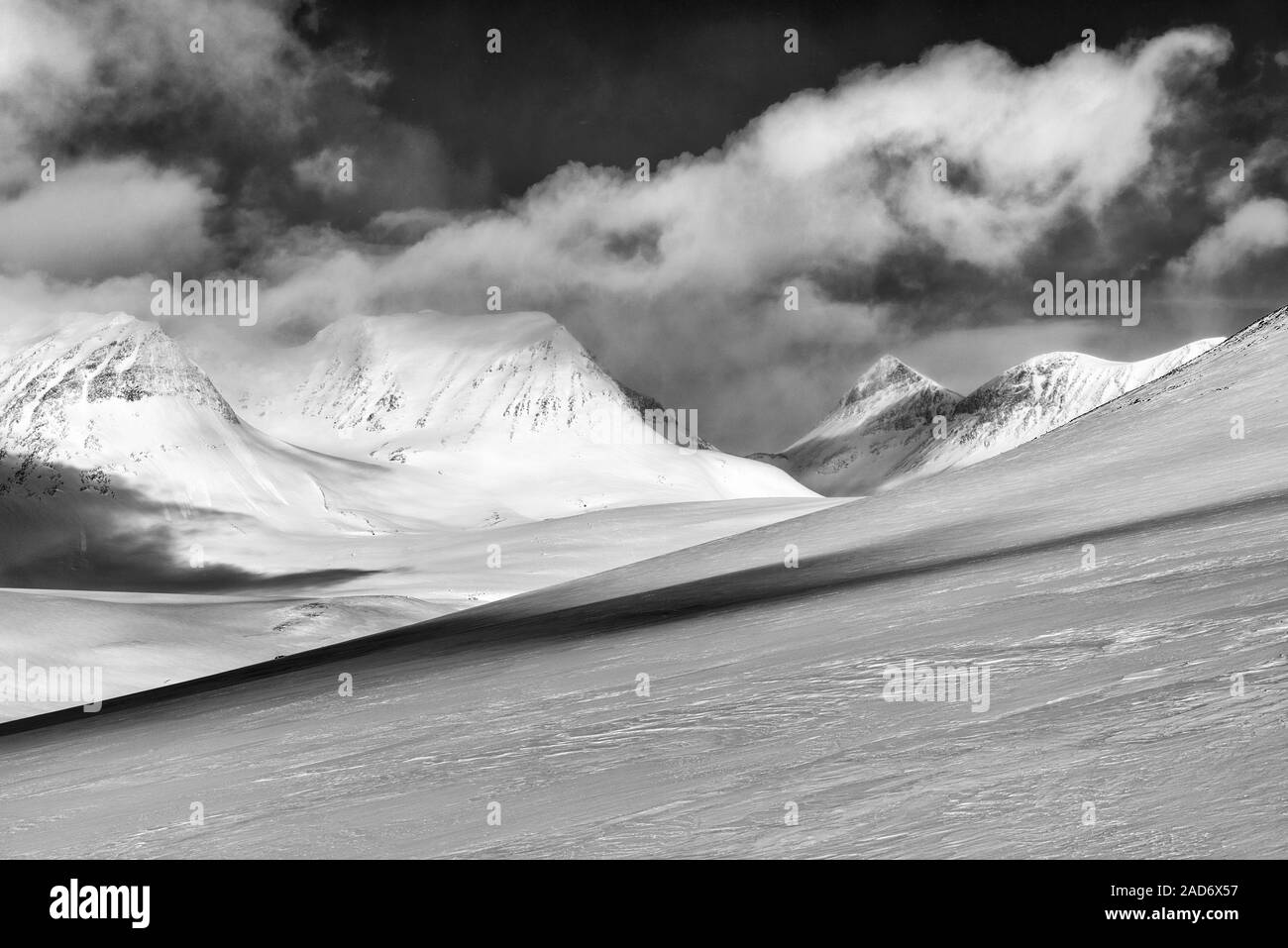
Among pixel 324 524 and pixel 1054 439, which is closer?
pixel 1054 439

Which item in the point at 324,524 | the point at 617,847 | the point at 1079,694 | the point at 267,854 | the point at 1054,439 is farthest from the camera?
the point at 324,524

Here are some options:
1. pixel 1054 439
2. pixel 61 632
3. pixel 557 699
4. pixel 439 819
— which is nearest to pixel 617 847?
pixel 439 819

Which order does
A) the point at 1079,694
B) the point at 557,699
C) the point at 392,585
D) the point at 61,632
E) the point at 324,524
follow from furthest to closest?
the point at 324,524, the point at 392,585, the point at 61,632, the point at 557,699, the point at 1079,694

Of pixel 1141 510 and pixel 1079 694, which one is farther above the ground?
pixel 1141 510
